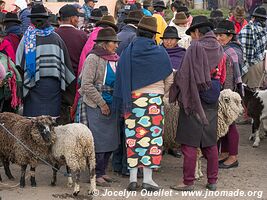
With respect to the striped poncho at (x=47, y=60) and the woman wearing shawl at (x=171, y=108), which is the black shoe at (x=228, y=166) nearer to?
the woman wearing shawl at (x=171, y=108)

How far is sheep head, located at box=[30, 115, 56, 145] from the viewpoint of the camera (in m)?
6.07

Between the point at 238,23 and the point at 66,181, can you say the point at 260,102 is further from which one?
the point at 66,181

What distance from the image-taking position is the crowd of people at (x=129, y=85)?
600 cm

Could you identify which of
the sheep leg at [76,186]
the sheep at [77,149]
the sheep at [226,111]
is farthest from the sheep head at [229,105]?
the sheep leg at [76,186]

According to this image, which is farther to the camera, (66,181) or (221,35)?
(221,35)

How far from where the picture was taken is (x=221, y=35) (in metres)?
7.44

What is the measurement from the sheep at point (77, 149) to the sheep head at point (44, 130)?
0.12 meters

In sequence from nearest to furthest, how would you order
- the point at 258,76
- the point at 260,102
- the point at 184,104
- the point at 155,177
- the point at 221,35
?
the point at 184,104 → the point at 155,177 → the point at 221,35 → the point at 260,102 → the point at 258,76

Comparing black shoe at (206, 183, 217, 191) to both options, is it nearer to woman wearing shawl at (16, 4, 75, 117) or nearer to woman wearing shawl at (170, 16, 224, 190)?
woman wearing shawl at (170, 16, 224, 190)

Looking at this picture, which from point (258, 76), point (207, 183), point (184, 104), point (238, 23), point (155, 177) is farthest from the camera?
point (238, 23)

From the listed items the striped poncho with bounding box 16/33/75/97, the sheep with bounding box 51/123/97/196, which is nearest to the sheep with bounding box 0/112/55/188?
the sheep with bounding box 51/123/97/196

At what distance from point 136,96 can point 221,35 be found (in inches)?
82.2

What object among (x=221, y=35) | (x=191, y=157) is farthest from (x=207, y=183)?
(x=221, y=35)

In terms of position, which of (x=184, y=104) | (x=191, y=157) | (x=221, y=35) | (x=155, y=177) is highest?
(x=221, y=35)
